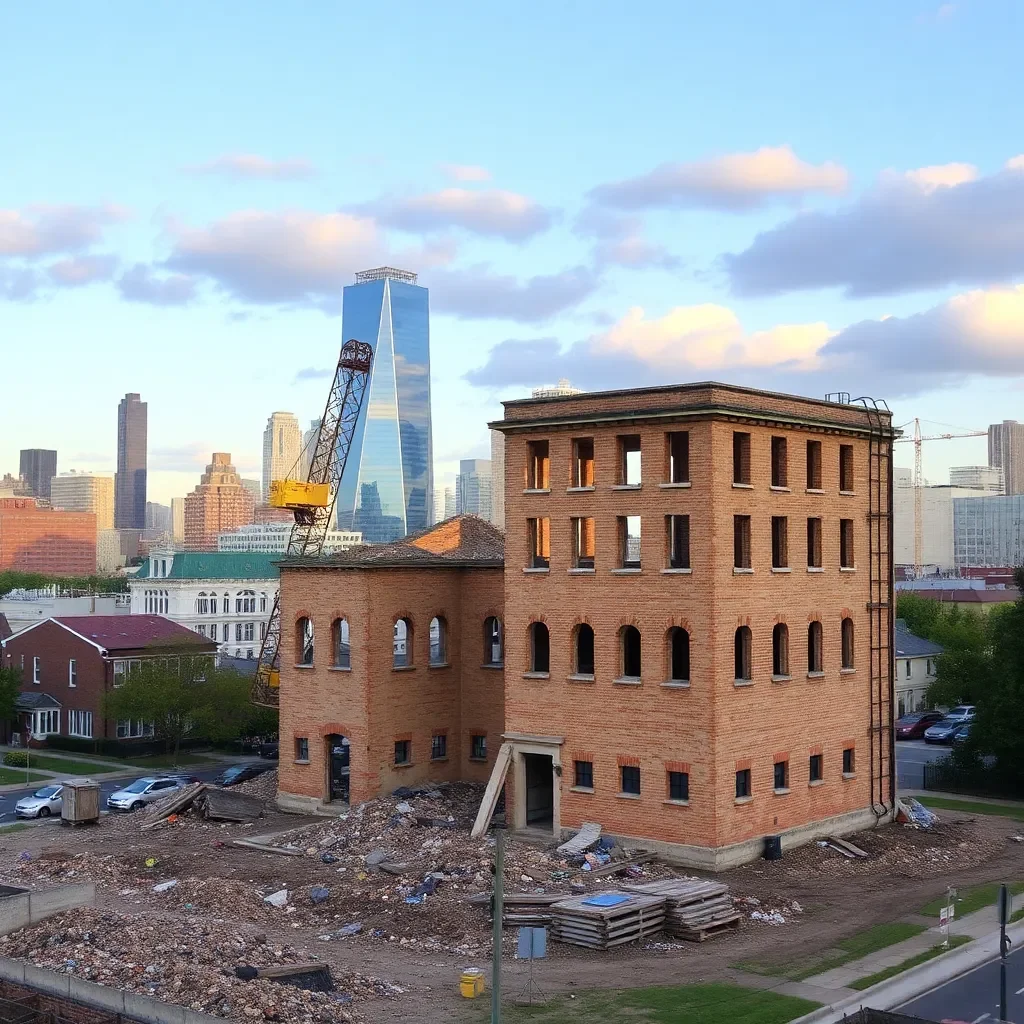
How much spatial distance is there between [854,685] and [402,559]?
740 inches

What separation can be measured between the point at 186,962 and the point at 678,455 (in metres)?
24.1

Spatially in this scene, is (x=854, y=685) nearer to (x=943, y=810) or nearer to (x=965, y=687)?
(x=943, y=810)

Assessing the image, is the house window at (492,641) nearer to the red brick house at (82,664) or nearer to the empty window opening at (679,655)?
the empty window opening at (679,655)

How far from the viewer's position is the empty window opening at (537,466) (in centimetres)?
4784

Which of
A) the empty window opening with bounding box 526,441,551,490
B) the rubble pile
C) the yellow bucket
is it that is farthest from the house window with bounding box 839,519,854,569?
the rubble pile

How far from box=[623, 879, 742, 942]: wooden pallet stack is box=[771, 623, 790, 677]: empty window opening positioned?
10.2 metres

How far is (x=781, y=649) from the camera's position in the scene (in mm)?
45781

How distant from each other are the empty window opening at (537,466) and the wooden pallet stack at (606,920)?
17.0 m

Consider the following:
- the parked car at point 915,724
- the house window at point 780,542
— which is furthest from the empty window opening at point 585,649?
the parked car at point 915,724

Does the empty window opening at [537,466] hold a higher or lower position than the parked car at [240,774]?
higher

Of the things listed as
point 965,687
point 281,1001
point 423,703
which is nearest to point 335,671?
point 423,703

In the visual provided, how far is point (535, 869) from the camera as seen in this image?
40250 mm

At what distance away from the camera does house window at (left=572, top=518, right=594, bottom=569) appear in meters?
46.2

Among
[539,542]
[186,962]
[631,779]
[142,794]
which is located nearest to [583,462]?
[539,542]
